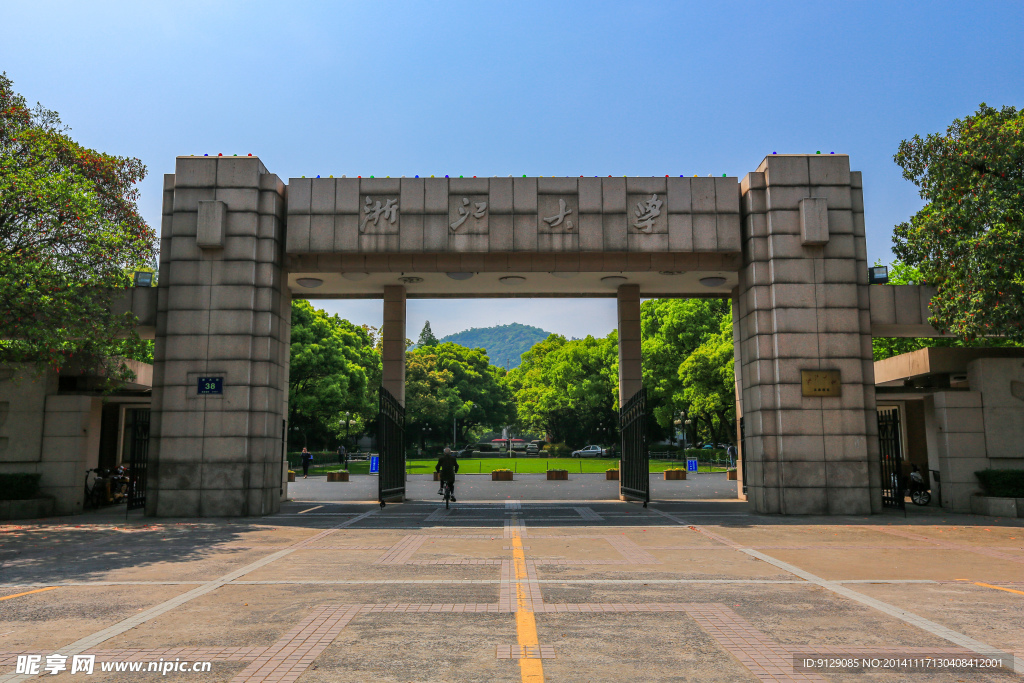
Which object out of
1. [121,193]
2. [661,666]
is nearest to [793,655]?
[661,666]

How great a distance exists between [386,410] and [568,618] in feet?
43.2

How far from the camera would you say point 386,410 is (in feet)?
64.5

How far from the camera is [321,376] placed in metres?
50.4

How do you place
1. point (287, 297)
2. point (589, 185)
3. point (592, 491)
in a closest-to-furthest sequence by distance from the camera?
point (589, 185)
point (287, 297)
point (592, 491)

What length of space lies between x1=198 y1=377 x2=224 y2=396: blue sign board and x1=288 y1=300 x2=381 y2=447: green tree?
28.2 metres

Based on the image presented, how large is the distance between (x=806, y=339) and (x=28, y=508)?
20.4m

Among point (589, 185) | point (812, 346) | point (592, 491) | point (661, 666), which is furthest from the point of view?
point (592, 491)

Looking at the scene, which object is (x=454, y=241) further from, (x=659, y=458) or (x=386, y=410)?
(x=659, y=458)

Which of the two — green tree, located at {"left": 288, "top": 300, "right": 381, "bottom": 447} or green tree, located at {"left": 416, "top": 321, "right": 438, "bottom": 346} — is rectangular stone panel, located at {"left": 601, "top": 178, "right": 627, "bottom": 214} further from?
green tree, located at {"left": 416, "top": 321, "right": 438, "bottom": 346}

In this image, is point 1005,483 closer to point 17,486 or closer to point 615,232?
point 615,232

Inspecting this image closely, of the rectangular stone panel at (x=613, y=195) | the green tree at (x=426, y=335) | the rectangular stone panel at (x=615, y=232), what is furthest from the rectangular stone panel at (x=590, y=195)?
the green tree at (x=426, y=335)

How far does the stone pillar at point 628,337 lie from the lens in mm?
22125

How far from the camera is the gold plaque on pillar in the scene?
1769cm

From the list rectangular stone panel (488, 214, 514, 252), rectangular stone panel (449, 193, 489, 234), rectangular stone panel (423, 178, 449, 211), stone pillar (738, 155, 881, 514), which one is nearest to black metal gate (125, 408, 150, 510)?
rectangular stone panel (423, 178, 449, 211)
